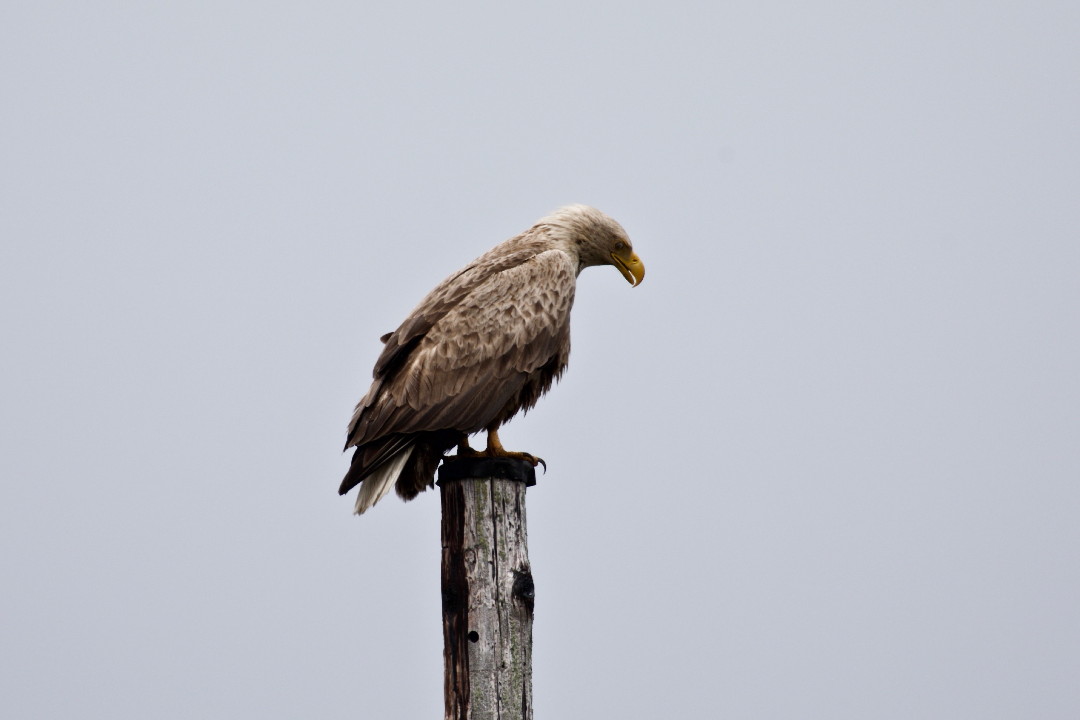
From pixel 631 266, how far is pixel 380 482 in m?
2.27

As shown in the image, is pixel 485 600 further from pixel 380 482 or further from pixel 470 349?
pixel 470 349

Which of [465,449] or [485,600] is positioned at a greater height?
[465,449]

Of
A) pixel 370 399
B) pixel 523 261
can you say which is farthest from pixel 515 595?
pixel 523 261

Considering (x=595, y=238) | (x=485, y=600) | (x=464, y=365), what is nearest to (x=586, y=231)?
(x=595, y=238)

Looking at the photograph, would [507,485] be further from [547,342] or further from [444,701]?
[547,342]

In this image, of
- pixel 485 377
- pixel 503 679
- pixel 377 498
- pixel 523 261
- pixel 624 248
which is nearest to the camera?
pixel 503 679

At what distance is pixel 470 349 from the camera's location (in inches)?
250

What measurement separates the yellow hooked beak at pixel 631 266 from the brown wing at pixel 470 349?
596mm

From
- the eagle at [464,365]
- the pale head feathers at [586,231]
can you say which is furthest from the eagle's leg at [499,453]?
the pale head feathers at [586,231]

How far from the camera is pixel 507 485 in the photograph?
537cm

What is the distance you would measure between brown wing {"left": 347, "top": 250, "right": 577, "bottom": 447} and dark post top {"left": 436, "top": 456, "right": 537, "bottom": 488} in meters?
0.58

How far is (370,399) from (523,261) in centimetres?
123

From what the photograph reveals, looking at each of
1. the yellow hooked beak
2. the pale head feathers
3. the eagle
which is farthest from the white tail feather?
the yellow hooked beak

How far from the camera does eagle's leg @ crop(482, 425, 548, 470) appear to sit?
234 inches
